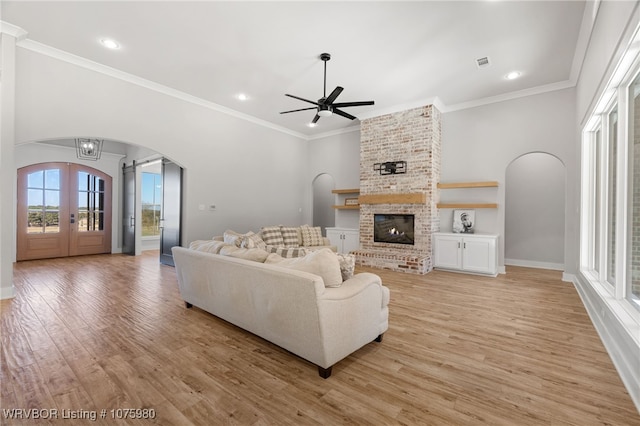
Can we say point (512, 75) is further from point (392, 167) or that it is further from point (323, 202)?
point (323, 202)

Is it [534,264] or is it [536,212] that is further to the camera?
[536,212]

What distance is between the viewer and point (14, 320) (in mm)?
3066

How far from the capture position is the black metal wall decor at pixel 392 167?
19.9 ft

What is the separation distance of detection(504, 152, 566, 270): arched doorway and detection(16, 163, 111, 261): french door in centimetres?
1064

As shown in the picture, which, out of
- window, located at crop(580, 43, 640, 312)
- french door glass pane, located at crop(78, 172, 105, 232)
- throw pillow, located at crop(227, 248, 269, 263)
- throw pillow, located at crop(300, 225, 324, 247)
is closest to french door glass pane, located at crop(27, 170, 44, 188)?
french door glass pane, located at crop(78, 172, 105, 232)

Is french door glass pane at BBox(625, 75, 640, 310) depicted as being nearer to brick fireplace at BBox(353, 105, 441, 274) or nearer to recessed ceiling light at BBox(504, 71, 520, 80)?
recessed ceiling light at BBox(504, 71, 520, 80)

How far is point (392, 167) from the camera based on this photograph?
20.3ft

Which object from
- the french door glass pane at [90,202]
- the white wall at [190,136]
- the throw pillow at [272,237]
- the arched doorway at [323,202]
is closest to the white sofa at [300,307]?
the throw pillow at [272,237]

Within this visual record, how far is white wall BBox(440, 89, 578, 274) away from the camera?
4941mm

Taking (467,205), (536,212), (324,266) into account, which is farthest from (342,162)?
(324,266)

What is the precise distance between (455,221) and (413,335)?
152 inches

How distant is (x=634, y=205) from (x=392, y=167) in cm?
403

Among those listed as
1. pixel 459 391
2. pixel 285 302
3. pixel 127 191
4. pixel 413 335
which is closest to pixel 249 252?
pixel 285 302

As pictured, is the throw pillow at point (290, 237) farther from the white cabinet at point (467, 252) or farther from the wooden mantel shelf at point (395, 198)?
the white cabinet at point (467, 252)
